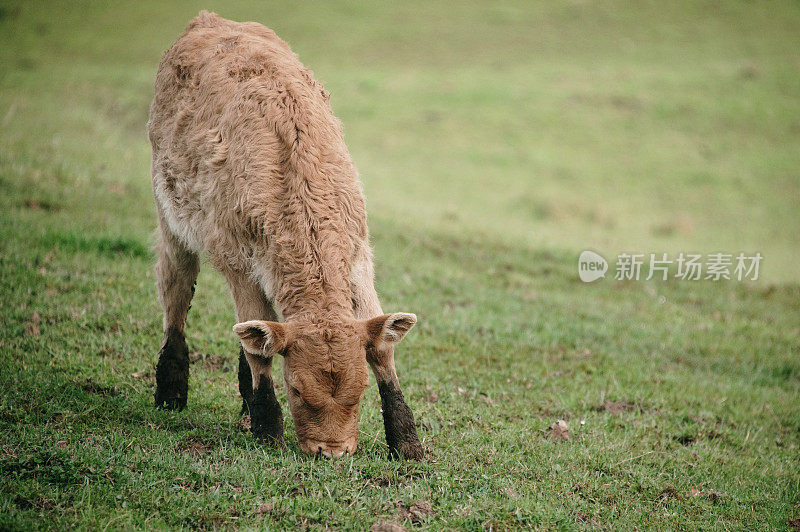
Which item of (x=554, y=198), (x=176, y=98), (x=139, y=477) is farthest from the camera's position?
(x=554, y=198)

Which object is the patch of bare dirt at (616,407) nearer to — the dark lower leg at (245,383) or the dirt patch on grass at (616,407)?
the dirt patch on grass at (616,407)

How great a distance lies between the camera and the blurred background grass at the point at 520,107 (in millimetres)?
20297

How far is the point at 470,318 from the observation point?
10617mm

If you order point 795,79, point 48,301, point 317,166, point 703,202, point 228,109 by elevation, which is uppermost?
point 795,79

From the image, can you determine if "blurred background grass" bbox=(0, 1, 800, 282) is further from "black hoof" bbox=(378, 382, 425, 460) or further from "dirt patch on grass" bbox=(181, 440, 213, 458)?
"black hoof" bbox=(378, 382, 425, 460)

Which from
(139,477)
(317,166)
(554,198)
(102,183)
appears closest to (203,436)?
(139,477)

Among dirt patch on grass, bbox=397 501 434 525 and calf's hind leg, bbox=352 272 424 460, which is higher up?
calf's hind leg, bbox=352 272 424 460

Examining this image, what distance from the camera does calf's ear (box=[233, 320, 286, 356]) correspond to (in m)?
5.15

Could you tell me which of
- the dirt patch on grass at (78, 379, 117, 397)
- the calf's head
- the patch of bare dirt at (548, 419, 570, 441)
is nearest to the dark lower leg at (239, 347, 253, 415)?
the dirt patch on grass at (78, 379, 117, 397)

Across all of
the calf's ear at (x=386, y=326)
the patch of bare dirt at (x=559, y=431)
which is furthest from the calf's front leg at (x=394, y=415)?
the patch of bare dirt at (x=559, y=431)

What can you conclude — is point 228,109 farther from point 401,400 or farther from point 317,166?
point 401,400

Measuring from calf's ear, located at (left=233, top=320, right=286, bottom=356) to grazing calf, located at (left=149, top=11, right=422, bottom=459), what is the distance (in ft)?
0.04

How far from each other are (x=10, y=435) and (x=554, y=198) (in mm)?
19042

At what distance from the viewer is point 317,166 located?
18.5 ft
